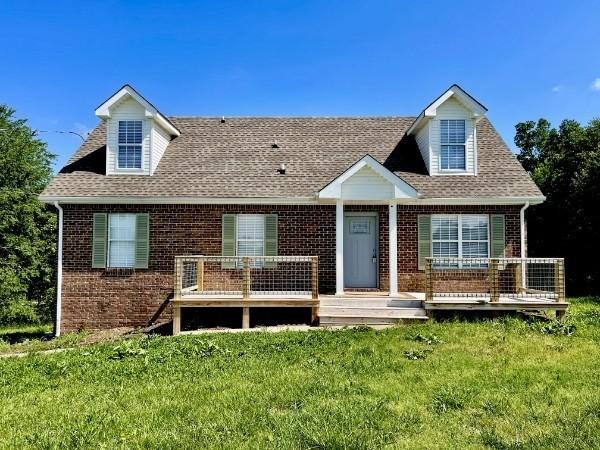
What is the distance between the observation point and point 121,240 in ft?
41.3

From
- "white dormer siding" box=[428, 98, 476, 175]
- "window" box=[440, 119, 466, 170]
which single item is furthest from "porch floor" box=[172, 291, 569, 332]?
"window" box=[440, 119, 466, 170]

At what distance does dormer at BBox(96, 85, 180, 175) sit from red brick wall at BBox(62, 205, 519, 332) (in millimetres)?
1446

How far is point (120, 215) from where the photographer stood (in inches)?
500

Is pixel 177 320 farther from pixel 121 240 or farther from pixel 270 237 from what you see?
pixel 270 237

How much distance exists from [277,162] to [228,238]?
10.1ft

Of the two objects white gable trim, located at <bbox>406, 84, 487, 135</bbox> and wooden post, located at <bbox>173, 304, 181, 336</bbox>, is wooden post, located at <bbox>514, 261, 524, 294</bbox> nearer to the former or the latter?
white gable trim, located at <bbox>406, 84, 487, 135</bbox>

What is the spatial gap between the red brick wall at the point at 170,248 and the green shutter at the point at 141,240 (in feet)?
0.45

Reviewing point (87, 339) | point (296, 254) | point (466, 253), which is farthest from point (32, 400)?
point (466, 253)

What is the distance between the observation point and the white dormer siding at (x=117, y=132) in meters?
13.3

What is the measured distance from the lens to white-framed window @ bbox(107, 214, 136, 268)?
12.5m

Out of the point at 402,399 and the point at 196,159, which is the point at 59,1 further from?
the point at 402,399

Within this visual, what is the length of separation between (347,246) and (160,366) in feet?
23.8

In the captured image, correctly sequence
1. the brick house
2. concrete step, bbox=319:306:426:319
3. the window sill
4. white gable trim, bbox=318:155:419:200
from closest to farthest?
concrete step, bbox=319:306:426:319 < white gable trim, bbox=318:155:419:200 < the brick house < the window sill

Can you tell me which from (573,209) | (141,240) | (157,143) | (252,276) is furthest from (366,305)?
(573,209)
